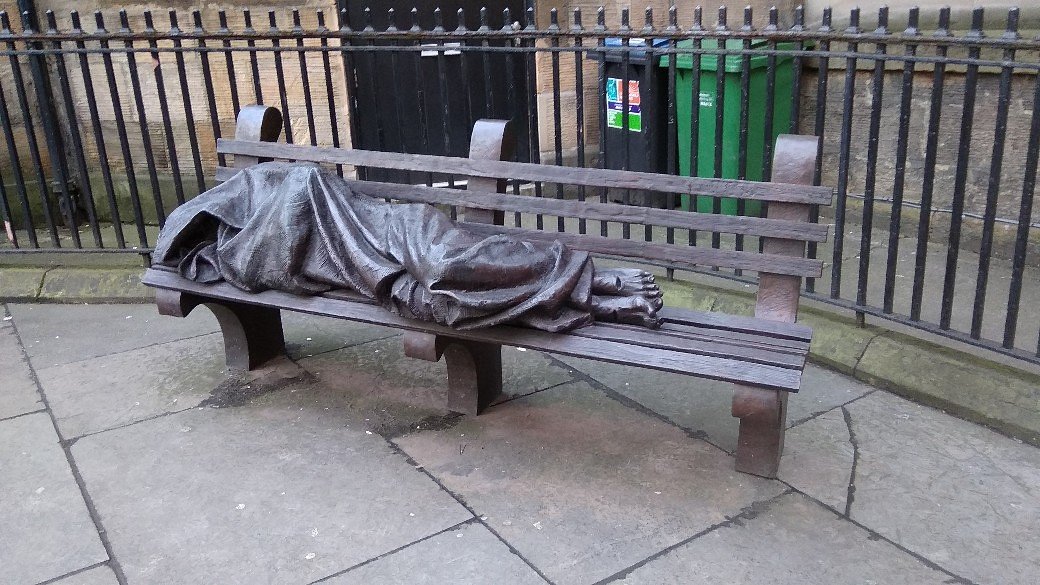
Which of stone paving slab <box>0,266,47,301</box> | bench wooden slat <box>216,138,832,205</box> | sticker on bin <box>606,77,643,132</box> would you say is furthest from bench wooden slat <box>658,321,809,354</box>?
stone paving slab <box>0,266,47,301</box>

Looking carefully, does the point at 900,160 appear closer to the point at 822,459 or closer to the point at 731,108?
the point at 822,459

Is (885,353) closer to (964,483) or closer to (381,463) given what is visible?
(964,483)

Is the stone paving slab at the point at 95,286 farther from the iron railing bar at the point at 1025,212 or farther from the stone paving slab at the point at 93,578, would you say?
the iron railing bar at the point at 1025,212

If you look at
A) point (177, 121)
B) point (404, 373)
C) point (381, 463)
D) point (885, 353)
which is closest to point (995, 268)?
point (885, 353)

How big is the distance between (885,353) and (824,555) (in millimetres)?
1442

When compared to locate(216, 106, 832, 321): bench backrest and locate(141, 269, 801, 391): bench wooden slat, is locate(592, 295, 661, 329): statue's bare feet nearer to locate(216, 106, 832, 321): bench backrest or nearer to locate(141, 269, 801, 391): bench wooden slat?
locate(141, 269, 801, 391): bench wooden slat

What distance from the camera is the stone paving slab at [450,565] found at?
2.77 m

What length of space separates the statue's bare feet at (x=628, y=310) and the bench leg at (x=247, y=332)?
1702 millimetres

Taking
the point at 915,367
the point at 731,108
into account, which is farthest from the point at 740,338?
the point at 731,108

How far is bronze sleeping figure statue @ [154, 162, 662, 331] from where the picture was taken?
320 centimetres

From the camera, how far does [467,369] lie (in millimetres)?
3707

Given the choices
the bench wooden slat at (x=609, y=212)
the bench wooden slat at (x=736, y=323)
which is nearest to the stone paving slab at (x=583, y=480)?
the bench wooden slat at (x=736, y=323)

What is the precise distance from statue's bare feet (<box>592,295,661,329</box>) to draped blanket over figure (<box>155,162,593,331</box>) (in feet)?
0.21

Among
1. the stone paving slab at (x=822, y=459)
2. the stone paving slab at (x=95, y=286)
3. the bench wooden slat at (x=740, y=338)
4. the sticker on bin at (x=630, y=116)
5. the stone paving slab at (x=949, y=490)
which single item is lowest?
the stone paving slab at (x=949, y=490)
